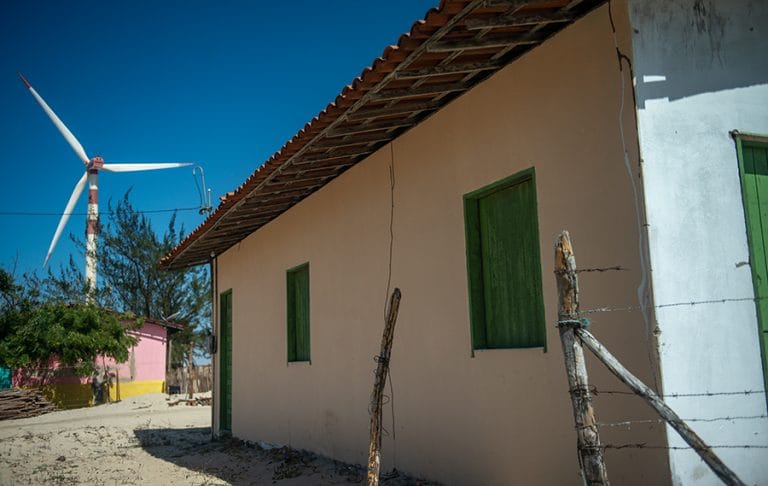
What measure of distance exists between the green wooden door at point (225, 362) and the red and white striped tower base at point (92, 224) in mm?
20691

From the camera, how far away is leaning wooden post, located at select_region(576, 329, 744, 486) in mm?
2730

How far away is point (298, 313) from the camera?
10.3 m

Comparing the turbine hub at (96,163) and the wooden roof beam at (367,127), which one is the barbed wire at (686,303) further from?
the turbine hub at (96,163)

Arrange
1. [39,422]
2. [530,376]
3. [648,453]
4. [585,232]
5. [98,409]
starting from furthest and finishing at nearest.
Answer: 1. [98,409]
2. [39,422]
3. [530,376]
4. [585,232]
5. [648,453]

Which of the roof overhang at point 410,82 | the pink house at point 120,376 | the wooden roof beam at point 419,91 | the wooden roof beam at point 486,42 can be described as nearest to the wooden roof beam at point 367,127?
the roof overhang at point 410,82

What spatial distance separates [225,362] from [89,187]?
74.0ft

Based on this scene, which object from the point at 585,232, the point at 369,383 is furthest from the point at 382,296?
A: the point at 585,232

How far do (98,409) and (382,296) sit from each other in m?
19.1

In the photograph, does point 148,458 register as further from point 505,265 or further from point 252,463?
point 505,265

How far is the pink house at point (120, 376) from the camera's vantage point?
24797 millimetres

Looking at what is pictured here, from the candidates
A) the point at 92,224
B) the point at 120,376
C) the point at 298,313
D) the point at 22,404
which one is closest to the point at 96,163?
the point at 92,224

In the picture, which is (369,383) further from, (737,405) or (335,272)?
(737,405)

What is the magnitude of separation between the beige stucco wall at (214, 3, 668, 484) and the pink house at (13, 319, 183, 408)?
710 inches

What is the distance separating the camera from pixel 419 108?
21.1ft
